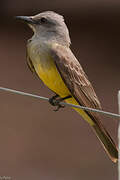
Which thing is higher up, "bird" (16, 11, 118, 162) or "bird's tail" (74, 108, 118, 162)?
"bird" (16, 11, 118, 162)

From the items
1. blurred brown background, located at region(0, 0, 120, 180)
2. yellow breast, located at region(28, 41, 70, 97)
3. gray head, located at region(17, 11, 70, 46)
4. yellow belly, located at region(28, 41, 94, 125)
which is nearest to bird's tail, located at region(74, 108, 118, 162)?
yellow belly, located at region(28, 41, 94, 125)

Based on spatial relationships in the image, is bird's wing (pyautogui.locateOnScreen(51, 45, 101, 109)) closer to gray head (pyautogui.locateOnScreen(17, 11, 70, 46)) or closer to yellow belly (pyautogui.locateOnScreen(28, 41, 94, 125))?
yellow belly (pyautogui.locateOnScreen(28, 41, 94, 125))

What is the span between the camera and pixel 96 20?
33.4 ft

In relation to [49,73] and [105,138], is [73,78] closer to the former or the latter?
[49,73]

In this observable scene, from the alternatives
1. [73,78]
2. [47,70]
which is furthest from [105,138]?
[47,70]

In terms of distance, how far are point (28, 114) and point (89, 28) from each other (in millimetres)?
1284

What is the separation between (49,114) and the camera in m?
9.98

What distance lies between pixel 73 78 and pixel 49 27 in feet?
1.90

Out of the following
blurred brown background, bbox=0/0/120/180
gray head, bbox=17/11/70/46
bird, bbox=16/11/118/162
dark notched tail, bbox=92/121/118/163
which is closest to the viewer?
dark notched tail, bbox=92/121/118/163

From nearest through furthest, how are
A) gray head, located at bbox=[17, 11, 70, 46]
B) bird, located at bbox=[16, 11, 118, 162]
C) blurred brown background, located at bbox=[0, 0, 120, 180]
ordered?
bird, located at bbox=[16, 11, 118, 162] < gray head, located at bbox=[17, 11, 70, 46] < blurred brown background, located at bbox=[0, 0, 120, 180]

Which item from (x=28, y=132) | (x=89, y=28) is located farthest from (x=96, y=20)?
(x=28, y=132)

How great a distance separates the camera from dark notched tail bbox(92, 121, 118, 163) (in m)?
6.15

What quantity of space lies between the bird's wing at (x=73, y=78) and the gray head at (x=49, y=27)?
18 centimetres

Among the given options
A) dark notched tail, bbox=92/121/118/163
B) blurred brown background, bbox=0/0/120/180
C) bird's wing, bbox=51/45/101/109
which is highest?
bird's wing, bbox=51/45/101/109
